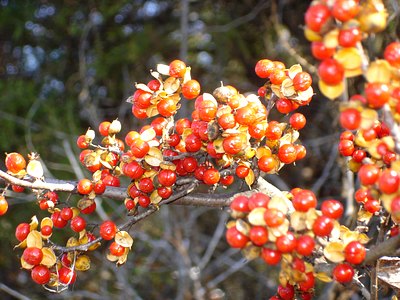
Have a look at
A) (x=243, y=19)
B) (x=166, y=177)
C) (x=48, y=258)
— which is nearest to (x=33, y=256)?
(x=48, y=258)

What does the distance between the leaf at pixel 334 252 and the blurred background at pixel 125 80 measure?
168cm

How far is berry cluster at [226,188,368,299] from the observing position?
1.96ft

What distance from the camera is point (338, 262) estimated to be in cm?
65

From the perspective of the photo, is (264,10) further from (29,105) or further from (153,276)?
(153,276)

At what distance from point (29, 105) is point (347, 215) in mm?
1589

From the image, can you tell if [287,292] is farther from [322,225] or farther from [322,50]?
[322,50]

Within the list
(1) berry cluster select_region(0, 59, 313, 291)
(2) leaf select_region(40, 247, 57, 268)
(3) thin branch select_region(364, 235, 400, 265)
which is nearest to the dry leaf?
(1) berry cluster select_region(0, 59, 313, 291)

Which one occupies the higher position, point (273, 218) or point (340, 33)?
point (340, 33)

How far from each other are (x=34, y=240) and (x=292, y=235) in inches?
16.7

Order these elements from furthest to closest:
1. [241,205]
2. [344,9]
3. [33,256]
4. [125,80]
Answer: [125,80]
[33,256]
[241,205]
[344,9]

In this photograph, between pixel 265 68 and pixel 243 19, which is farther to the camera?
pixel 243 19

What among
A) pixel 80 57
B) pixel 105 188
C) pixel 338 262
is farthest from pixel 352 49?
pixel 80 57

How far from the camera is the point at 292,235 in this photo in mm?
607

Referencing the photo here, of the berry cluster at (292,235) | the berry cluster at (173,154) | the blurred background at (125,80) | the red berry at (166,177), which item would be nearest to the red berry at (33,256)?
the berry cluster at (173,154)
